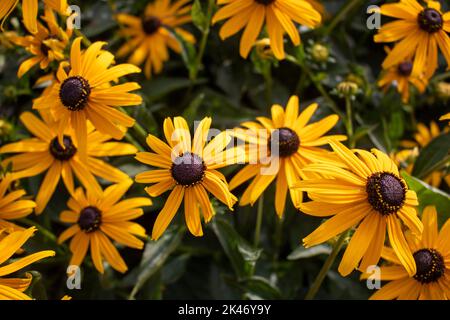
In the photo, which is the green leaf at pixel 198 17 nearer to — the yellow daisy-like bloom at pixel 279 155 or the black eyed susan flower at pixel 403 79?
the yellow daisy-like bloom at pixel 279 155

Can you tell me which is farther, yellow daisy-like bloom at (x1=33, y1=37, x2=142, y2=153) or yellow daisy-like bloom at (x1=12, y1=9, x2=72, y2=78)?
yellow daisy-like bloom at (x1=12, y1=9, x2=72, y2=78)

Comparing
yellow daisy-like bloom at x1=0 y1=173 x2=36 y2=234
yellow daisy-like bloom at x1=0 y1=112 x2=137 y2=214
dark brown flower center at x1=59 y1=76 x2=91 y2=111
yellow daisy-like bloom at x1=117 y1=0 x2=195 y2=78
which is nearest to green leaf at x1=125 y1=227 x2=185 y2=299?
yellow daisy-like bloom at x1=0 y1=112 x2=137 y2=214

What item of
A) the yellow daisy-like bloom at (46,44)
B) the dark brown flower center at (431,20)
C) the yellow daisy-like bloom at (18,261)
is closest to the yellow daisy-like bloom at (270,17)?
the dark brown flower center at (431,20)

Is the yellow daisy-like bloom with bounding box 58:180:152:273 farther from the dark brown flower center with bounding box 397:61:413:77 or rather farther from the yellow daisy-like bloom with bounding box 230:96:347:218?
the dark brown flower center with bounding box 397:61:413:77

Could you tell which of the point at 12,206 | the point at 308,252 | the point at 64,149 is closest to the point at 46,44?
A: the point at 64,149

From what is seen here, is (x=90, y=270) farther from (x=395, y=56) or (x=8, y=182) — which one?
(x=395, y=56)
